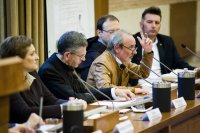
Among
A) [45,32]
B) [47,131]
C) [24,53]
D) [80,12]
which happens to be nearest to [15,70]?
[47,131]

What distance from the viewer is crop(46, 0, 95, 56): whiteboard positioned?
4816mm

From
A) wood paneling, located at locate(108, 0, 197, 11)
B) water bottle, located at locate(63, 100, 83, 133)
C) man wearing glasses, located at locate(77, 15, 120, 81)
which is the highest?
wood paneling, located at locate(108, 0, 197, 11)

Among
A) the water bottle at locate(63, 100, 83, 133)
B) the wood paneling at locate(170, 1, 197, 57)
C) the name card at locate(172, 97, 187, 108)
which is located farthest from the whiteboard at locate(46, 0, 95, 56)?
the water bottle at locate(63, 100, 83, 133)

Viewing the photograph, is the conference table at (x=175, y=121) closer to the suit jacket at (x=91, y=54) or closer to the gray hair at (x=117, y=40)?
the gray hair at (x=117, y=40)

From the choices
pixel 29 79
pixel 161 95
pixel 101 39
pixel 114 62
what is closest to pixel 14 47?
pixel 29 79

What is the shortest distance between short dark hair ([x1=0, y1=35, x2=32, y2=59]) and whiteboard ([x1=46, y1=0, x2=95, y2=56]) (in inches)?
62.6

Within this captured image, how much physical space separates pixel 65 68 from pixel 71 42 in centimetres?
20

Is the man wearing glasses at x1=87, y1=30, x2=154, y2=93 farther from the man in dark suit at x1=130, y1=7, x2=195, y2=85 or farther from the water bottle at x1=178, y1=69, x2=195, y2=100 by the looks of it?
the man in dark suit at x1=130, y1=7, x2=195, y2=85

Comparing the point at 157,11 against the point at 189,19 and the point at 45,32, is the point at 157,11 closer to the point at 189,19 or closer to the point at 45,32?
the point at 45,32

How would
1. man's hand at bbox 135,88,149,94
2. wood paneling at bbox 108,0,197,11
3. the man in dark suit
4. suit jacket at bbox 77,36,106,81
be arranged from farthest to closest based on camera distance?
wood paneling at bbox 108,0,197,11 → the man in dark suit → suit jacket at bbox 77,36,106,81 → man's hand at bbox 135,88,149,94

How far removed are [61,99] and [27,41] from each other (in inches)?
24.8

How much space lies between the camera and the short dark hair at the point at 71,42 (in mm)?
3740

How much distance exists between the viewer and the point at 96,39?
15.8ft

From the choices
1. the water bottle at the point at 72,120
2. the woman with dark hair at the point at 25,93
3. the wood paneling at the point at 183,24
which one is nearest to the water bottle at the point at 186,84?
the woman with dark hair at the point at 25,93
